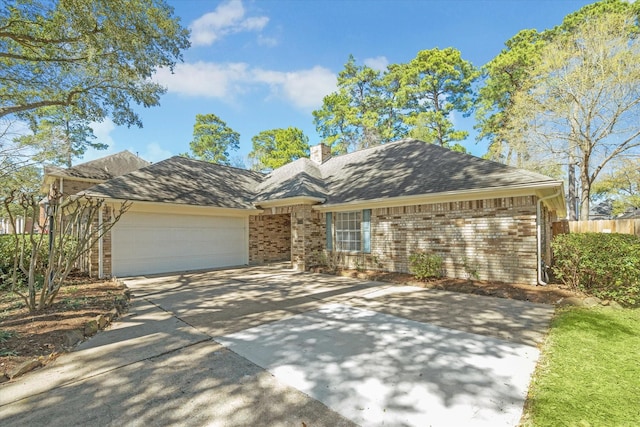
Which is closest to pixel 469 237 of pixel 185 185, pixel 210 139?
pixel 185 185

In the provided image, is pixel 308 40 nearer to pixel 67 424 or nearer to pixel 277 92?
pixel 277 92

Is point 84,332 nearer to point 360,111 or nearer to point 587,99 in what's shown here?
point 587,99

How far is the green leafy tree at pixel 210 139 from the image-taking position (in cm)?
3444

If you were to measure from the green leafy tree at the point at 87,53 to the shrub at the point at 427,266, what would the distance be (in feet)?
33.4

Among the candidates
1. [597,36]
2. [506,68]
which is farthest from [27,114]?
[506,68]

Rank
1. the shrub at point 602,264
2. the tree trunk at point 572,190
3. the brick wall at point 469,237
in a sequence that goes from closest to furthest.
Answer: the shrub at point 602,264 < the brick wall at point 469,237 < the tree trunk at point 572,190

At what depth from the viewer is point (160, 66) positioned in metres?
9.57

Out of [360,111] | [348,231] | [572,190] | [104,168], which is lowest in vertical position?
[348,231]

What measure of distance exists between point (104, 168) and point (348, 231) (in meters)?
17.7

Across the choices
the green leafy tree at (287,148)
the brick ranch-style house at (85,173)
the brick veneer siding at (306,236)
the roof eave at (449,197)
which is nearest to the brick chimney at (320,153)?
the brick veneer siding at (306,236)

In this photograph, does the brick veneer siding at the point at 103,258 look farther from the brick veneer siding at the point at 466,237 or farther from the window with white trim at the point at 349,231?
the brick veneer siding at the point at 466,237

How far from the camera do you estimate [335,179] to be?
1312cm

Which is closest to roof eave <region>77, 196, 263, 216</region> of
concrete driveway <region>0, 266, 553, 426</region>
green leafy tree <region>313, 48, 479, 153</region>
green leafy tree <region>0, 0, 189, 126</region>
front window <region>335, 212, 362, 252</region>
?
green leafy tree <region>0, 0, 189, 126</region>

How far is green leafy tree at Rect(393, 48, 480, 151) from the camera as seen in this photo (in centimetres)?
2391
